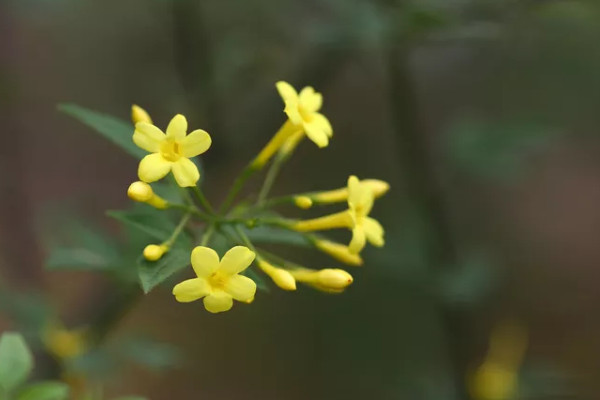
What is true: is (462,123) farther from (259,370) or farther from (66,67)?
(66,67)

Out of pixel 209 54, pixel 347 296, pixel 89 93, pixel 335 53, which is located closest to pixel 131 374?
pixel 347 296

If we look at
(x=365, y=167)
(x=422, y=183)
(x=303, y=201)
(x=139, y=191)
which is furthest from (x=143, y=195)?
(x=365, y=167)

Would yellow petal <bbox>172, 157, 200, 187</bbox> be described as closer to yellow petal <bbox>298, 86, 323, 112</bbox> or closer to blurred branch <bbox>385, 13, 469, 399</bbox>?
yellow petal <bbox>298, 86, 323, 112</bbox>

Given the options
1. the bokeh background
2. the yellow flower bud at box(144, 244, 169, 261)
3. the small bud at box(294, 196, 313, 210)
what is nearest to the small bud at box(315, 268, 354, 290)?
the small bud at box(294, 196, 313, 210)

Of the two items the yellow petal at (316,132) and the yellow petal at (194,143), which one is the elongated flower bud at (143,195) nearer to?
the yellow petal at (194,143)

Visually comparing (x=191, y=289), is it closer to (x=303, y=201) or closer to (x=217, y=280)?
(x=217, y=280)

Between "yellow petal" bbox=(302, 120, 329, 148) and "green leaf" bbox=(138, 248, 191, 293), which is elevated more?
"yellow petal" bbox=(302, 120, 329, 148)

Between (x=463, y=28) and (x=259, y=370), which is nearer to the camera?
(x=463, y=28)
